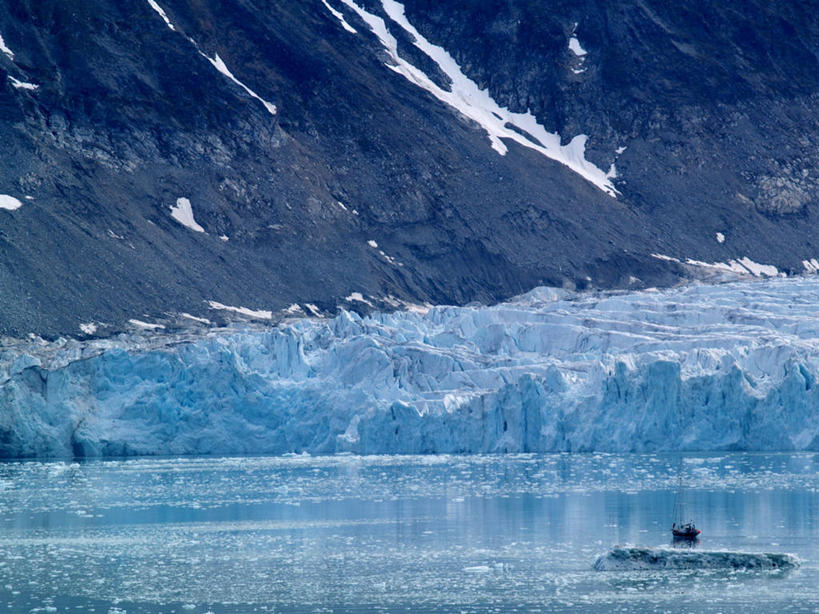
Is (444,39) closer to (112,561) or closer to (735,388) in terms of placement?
(735,388)

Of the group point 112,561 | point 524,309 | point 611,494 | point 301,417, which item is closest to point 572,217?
point 524,309

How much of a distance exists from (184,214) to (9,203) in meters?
9.29

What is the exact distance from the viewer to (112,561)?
64.1 feet

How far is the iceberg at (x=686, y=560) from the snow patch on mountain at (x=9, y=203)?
4692 cm

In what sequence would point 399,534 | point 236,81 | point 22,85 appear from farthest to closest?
point 236,81 → point 22,85 → point 399,534

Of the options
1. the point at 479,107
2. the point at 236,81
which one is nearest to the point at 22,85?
the point at 236,81

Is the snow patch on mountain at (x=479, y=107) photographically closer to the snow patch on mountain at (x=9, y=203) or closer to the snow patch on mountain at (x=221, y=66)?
the snow patch on mountain at (x=221, y=66)

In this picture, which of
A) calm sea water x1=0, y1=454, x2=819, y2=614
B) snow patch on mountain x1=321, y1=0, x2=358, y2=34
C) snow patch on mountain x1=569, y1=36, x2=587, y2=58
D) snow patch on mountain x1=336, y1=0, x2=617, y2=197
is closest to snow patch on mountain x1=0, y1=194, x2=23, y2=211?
snow patch on mountain x1=336, y1=0, x2=617, y2=197

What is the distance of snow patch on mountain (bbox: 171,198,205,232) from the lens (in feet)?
223

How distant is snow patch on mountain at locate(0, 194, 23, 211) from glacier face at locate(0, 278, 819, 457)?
21.3 m

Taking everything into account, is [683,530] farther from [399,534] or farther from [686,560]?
[399,534]

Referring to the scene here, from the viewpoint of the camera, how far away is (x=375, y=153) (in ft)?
255

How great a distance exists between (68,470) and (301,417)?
5272 mm

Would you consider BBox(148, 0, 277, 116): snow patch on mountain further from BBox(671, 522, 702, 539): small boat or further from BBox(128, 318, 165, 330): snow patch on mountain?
BBox(671, 522, 702, 539): small boat
